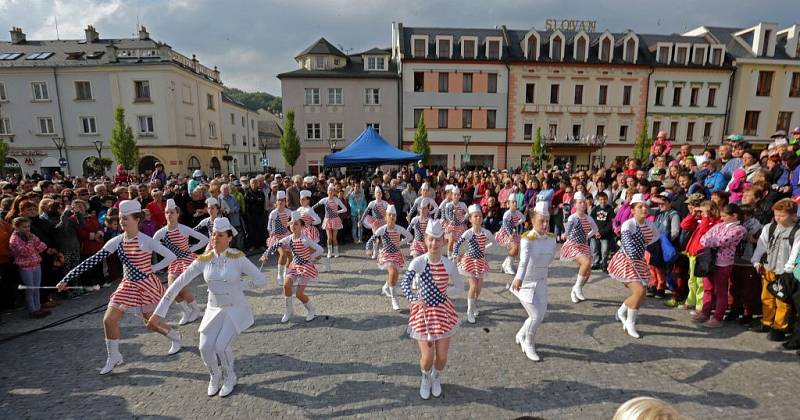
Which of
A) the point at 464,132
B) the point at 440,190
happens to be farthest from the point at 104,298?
the point at 464,132

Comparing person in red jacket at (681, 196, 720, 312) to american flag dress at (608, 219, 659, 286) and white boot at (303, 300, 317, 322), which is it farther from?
white boot at (303, 300, 317, 322)

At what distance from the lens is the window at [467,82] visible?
106 feet

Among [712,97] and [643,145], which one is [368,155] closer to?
[643,145]

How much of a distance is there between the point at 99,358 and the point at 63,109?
37555 millimetres

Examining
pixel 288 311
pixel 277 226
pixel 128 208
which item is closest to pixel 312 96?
pixel 277 226

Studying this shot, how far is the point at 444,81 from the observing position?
32.4 metres

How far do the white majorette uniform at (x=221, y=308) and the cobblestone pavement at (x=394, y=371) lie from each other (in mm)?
326

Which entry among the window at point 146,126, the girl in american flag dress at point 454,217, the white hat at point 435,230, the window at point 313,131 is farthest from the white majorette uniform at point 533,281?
the window at point 146,126

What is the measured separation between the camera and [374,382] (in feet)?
15.5

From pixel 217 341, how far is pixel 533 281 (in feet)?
13.5

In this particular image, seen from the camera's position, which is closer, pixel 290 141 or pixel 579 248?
pixel 579 248

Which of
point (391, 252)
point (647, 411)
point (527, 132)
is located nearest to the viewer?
point (647, 411)

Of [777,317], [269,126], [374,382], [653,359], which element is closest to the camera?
[374,382]

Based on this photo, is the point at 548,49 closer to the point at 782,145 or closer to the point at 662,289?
the point at 782,145
